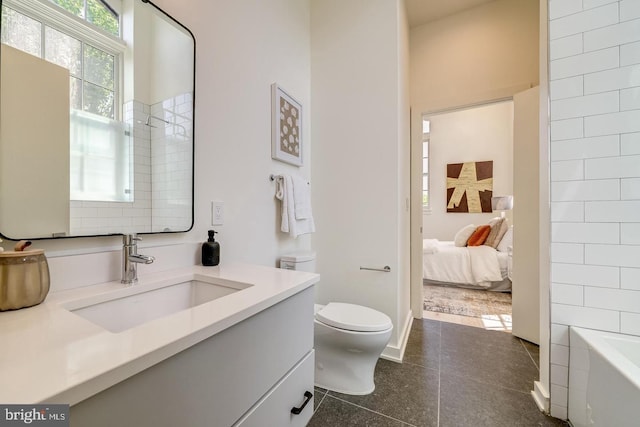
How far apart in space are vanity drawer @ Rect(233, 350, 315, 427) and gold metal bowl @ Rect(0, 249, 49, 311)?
58cm

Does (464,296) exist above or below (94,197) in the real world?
below

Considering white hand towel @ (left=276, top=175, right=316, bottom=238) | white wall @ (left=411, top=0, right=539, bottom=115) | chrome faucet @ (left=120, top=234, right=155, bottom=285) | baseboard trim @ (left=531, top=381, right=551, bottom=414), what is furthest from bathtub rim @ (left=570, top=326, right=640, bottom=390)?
white wall @ (left=411, top=0, right=539, bottom=115)

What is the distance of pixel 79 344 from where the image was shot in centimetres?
45

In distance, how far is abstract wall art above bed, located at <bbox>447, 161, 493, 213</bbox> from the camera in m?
4.71

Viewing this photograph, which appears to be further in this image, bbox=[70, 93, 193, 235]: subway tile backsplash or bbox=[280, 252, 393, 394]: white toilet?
bbox=[280, 252, 393, 394]: white toilet

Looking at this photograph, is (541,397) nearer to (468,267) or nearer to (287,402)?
(287,402)

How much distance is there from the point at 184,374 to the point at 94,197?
668mm

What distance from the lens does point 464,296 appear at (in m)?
3.21

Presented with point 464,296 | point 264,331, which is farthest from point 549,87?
point 464,296

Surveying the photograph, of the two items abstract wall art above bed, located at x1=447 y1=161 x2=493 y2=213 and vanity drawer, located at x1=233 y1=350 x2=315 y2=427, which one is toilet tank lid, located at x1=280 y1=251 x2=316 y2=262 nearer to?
vanity drawer, located at x1=233 y1=350 x2=315 y2=427

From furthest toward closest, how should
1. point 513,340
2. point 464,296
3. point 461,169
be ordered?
point 461,169 → point 464,296 → point 513,340

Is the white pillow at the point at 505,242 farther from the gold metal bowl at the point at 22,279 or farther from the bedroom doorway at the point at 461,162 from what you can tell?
the gold metal bowl at the point at 22,279

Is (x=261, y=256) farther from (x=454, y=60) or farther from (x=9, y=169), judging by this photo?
(x=454, y=60)

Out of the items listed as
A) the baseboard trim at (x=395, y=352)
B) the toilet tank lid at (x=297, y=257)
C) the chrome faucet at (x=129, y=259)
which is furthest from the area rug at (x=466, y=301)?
the chrome faucet at (x=129, y=259)
